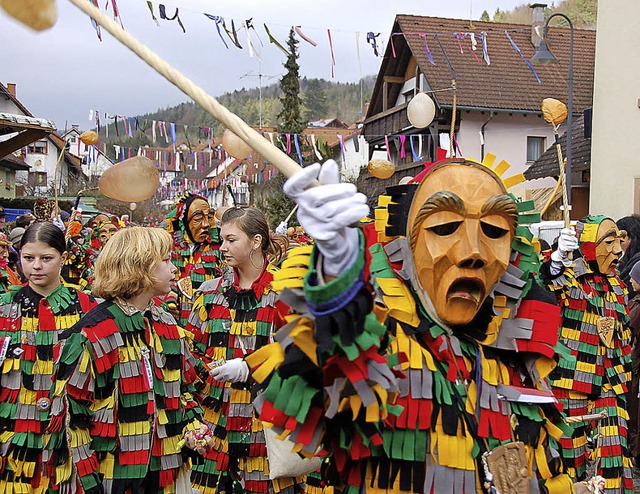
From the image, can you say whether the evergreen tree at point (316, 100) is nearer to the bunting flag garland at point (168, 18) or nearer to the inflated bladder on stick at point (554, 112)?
the bunting flag garland at point (168, 18)

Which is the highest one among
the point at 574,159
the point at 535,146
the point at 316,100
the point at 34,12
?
the point at 316,100

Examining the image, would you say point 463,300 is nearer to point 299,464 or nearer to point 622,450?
point 299,464

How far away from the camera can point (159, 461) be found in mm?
3713

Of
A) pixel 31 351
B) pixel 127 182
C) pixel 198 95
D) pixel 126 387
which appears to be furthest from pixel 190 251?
pixel 198 95

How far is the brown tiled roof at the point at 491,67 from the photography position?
25.5 m

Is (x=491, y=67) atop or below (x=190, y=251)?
atop

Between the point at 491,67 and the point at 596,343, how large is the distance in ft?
74.6

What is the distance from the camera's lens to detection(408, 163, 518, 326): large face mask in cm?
262

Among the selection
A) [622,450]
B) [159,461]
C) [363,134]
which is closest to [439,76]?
[363,134]

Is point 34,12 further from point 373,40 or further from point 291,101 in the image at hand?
point 291,101

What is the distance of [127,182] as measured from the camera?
9219mm

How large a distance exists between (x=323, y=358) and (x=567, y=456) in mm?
1728

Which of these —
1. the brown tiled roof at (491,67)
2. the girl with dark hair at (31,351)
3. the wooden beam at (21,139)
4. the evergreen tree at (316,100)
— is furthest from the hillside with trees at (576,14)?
the girl with dark hair at (31,351)

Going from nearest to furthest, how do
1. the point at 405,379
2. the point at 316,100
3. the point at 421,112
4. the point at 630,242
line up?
the point at 405,379 → the point at 630,242 → the point at 421,112 → the point at 316,100
